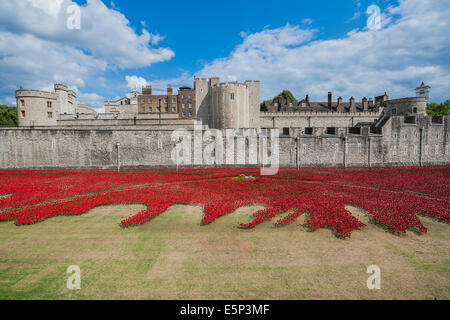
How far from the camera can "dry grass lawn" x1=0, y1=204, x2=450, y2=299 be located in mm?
5449

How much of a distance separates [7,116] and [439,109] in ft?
479

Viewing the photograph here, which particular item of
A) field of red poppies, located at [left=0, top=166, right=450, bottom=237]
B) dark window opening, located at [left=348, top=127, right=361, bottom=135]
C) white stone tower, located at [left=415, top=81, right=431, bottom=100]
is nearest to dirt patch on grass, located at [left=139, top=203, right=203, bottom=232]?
field of red poppies, located at [left=0, top=166, right=450, bottom=237]

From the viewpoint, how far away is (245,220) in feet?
33.9

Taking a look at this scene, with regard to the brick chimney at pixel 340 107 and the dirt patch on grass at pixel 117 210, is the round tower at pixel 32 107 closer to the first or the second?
the dirt patch on grass at pixel 117 210

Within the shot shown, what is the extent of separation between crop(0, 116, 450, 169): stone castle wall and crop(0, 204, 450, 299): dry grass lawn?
21.4 metres

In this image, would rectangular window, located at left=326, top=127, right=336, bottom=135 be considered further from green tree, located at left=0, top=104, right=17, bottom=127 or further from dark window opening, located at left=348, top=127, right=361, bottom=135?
green tree, located at left=0, top=104, right=17, bottom=127

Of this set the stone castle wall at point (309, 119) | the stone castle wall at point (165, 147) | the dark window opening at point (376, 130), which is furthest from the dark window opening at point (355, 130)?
the stone castle wall at point (309, 119)

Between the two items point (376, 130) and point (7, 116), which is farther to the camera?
point (7, 116)

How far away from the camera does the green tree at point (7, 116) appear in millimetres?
65037

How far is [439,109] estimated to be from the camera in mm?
74812

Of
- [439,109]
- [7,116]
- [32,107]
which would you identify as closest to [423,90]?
[439,109]

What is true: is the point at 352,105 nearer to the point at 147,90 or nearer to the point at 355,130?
the point at 355,130

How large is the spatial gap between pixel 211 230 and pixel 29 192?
14.9 m
